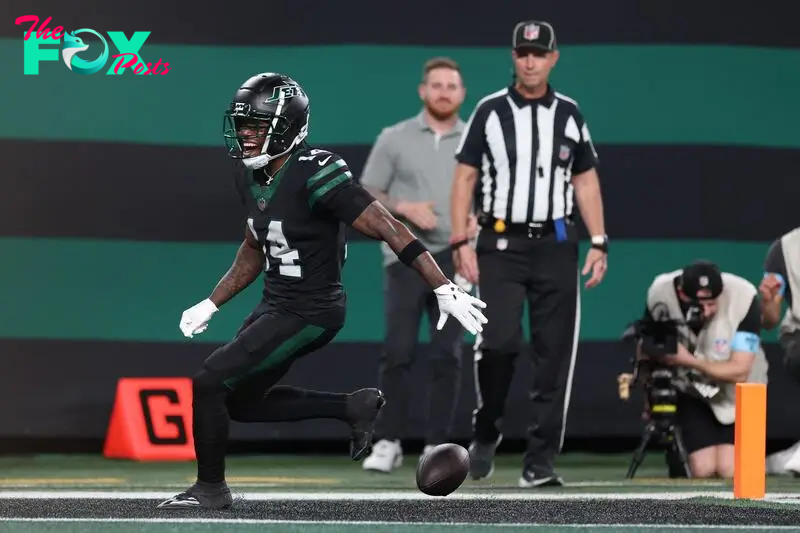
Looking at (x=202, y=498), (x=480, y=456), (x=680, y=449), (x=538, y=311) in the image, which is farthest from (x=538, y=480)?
(x=202, y=498)

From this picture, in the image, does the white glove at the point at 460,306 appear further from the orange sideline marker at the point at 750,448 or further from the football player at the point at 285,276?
the orange sideline marker at the point at 750,448

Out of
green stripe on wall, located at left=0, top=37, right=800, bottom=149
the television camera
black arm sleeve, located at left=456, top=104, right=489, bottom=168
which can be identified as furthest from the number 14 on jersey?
green stripe on wall, located at left=0, top=37, right=800, bottom=149

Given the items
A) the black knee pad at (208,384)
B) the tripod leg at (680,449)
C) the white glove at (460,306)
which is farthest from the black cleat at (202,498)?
the tripod leg at (680,449)

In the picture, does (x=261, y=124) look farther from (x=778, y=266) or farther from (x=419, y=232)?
(x=778, y=266)

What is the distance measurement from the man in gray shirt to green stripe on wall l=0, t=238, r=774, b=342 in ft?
1.82

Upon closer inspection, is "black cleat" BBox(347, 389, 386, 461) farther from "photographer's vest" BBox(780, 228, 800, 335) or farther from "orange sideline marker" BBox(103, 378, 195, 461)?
"photographer's vest" BBox(780, 228, 800, 335)

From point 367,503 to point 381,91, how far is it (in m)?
3.32

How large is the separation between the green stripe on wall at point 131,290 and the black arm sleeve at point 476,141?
5.36ft

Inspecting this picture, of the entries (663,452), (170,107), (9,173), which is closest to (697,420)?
(663,452)

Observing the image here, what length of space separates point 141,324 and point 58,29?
1533 millimetres

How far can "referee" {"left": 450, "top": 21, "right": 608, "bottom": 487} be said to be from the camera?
259 inches

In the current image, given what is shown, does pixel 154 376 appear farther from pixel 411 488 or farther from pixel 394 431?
pixel 411 488

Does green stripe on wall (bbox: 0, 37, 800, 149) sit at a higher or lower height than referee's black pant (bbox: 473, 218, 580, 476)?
higher

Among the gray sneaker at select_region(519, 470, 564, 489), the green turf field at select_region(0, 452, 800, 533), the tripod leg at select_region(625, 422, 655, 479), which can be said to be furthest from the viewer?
the tripod leg at select_region(625, 422, 655, 479)
